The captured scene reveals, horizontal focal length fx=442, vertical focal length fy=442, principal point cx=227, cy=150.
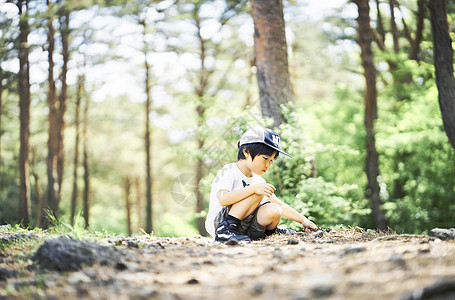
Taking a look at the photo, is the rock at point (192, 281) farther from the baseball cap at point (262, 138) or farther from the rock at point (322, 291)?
the baseball cap at point (262, 138)

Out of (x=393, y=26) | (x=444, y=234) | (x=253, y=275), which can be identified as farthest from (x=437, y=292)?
(x=393, y=26)

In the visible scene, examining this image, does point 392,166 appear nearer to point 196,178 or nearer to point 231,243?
point 196,178

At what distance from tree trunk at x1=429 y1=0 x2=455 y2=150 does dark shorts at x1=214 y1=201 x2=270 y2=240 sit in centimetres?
337

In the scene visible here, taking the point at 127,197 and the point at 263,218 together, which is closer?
the point at 263,218

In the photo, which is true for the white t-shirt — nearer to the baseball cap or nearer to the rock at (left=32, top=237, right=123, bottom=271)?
the baseball cap

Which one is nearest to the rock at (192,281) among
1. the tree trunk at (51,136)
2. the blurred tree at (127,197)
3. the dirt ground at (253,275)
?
the dirt ground at (253,275)

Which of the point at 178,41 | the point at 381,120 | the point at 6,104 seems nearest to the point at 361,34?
the point at 381,120

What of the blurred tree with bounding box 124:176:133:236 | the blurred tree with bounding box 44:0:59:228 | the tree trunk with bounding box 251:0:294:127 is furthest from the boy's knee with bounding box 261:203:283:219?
the blurred tree with bounding box 124:176:133:236

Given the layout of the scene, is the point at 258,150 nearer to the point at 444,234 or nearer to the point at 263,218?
the point at 263,218

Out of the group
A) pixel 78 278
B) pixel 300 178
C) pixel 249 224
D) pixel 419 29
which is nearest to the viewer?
pixel 78 278

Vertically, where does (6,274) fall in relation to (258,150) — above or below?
below

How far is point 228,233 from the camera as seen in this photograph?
432 centimetres

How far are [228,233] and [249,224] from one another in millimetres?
332

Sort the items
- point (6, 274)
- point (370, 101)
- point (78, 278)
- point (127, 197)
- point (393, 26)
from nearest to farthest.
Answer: point (78, 278) → point (6, 274) → point (370, 101) → point (393, 26) → point (127, 197)
